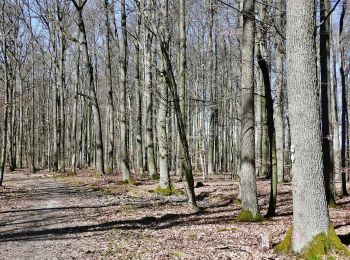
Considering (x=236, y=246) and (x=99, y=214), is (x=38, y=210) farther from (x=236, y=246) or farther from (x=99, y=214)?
(x=236, y=246)

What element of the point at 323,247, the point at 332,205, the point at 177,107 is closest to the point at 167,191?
the point at 177,107

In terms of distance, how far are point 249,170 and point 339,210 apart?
12.5 ft

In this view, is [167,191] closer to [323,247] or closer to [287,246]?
[287,246]

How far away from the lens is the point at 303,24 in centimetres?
645

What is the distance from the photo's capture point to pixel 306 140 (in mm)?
6312

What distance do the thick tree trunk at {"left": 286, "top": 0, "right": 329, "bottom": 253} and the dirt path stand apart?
3616 mm

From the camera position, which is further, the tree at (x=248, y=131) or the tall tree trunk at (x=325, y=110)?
the tall tree trunk at (x=325, y=110)

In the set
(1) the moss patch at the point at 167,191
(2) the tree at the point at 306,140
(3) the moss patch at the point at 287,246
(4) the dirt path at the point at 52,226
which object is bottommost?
(4) the dirt path at the point at 52,226

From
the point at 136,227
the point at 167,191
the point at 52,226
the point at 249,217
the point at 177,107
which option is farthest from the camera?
the point at 167,191

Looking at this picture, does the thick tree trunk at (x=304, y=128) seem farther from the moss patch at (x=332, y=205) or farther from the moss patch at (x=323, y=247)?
the moss patch at (x=332, y=205)

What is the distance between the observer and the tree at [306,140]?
6223 mm

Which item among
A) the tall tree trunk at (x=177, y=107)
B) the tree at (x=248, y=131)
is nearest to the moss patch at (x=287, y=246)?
the tree at (x=248, y=131)

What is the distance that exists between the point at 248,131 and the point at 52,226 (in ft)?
18.0

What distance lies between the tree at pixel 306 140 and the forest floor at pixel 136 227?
707mm
